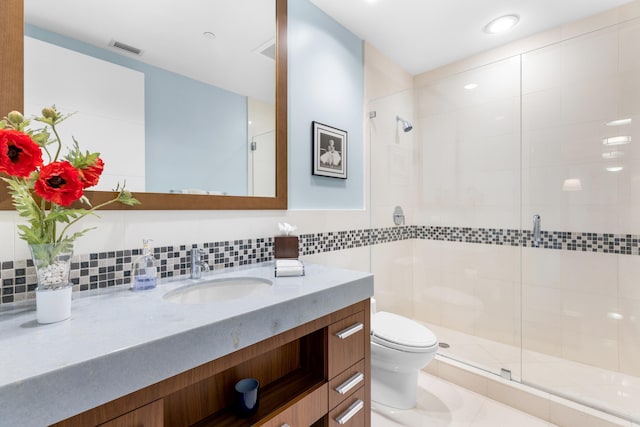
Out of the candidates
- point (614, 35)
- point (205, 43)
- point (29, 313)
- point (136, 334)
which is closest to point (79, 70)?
point (205, 43)

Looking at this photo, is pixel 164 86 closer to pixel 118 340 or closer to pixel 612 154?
pixel 118 340

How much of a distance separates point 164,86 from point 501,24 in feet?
7.36

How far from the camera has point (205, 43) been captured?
4.44 feet

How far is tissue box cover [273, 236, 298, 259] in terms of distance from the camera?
1520 mm

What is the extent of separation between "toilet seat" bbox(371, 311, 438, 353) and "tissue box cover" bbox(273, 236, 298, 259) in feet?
2.17

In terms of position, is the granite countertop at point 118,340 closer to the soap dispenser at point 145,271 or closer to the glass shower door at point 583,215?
the soap dispenser at point 145,271

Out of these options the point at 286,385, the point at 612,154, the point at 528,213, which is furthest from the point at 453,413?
the point at 612,154

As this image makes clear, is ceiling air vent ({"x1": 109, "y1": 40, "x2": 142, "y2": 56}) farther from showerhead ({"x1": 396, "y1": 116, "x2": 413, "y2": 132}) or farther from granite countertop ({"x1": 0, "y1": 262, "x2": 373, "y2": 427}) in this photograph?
showerhead ({"x1": 396, "y1": 116, "x2": 413, "y2": 132})

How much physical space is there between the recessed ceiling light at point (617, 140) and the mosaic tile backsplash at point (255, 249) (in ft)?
1.93

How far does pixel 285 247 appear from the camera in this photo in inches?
59.9

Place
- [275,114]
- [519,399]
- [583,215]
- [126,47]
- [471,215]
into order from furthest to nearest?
[471,215] → [583,215] → [519,399] → [275,114] → [126,47]

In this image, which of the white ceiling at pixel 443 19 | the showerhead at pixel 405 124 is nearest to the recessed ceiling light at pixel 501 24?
the white ceiling at pixel 443 19

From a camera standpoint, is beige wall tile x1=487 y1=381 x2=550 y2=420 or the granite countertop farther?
beige wall tile x1=487 y1=381 x2=550 y2=420

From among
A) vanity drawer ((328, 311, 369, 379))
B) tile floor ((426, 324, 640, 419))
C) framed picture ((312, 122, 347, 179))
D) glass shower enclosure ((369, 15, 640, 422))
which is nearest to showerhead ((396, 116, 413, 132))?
glass shower enclosure ((369, 15, 640, 422))
